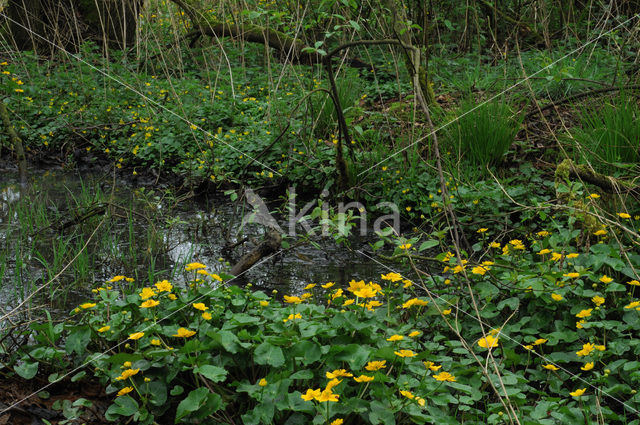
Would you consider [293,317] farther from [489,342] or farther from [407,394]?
[489,342]

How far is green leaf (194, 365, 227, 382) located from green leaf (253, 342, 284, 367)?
104mm

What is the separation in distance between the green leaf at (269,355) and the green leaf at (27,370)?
65 centimetres

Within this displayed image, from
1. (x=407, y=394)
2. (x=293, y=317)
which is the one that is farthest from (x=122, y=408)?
(x=407, y=394)

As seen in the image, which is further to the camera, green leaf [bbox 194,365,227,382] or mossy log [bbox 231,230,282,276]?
mossy log [bbox 231,230,282,276]

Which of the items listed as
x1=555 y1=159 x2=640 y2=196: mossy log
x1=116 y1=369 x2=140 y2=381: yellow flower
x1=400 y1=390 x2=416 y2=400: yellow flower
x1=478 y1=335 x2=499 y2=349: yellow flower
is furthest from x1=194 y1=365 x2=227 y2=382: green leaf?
x1=555 y1=159 x2=640 y2=196: mossy log

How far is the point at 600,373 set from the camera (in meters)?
1.94

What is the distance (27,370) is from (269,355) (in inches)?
28.2

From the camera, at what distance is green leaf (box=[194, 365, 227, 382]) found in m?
1.66

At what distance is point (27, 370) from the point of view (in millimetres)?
1795

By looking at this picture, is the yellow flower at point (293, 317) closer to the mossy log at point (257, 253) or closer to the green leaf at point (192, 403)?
the green leaf at point (192, 403)

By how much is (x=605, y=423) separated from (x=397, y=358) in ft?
1.95

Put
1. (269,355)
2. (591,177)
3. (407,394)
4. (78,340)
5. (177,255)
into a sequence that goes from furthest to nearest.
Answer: (177,255), (591,177), (78,340), (269,355), (407,394)

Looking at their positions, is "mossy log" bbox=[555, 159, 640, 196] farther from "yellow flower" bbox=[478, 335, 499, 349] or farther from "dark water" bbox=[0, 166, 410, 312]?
"yellow flower" bbox=[478, 335, 499, 349]

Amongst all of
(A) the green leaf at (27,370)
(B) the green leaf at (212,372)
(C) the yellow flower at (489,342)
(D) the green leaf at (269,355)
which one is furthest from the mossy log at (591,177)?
(A) the green leaf at (27,370)
